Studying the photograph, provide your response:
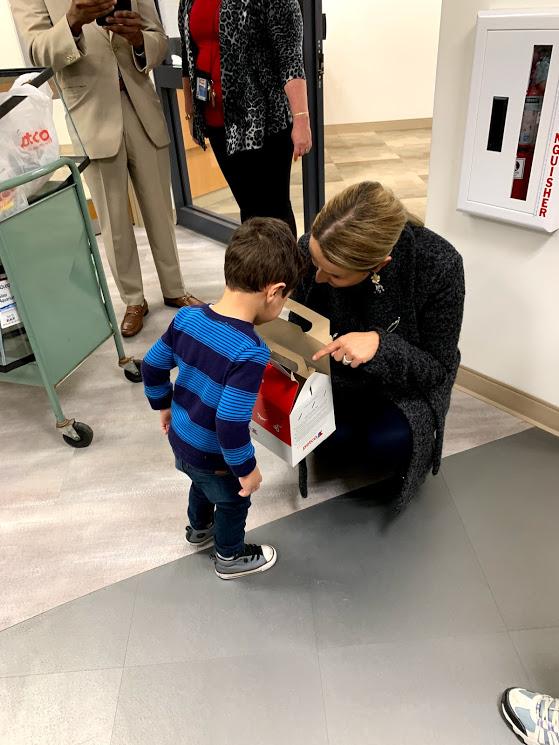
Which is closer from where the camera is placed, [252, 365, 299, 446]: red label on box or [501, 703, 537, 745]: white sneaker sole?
[501, 703, 537, 745]: white sneaker sole

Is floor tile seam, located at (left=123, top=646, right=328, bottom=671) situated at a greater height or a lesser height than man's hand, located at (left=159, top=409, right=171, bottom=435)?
lesser

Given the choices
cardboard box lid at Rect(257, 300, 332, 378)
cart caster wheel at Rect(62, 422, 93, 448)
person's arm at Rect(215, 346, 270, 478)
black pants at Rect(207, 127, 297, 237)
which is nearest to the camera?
person's arm at Rect(215, 346, 270, 478)

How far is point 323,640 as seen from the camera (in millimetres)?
1327

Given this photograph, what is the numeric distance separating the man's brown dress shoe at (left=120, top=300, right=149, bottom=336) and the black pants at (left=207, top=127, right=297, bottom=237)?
71cm

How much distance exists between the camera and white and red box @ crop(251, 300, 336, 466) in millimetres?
1238

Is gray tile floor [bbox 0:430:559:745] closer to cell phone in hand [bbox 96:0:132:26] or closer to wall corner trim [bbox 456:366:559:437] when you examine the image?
wall corner trim [bbox 456:366:559:437]

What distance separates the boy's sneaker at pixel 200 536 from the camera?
1544mm

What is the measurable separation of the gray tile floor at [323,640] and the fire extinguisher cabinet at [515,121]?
86 cm

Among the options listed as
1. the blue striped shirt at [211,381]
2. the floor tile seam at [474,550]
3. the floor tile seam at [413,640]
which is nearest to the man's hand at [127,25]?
the blue striped shirt at [211,381]

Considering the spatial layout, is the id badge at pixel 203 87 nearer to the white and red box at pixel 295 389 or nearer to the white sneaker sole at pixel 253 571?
the white and red box at pixel 295 389

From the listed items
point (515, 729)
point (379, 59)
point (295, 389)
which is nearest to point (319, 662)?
point (515, 729)

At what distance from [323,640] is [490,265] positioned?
48.8 inches

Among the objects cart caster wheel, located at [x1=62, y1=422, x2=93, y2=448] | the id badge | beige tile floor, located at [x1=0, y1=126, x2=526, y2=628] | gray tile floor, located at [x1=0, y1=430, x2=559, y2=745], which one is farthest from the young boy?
the id badge

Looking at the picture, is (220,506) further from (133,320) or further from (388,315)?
(133,320)
